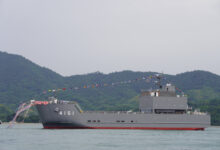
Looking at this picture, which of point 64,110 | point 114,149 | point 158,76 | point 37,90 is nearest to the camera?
point 114,149

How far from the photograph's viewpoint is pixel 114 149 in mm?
35031

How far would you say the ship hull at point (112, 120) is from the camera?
2169 inches

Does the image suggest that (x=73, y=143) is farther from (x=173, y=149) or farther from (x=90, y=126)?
(x=90, y=126)

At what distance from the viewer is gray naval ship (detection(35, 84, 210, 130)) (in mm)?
55219

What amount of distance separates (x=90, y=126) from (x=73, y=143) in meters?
18.1

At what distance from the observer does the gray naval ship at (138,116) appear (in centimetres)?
5522

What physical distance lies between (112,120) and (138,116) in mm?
3490

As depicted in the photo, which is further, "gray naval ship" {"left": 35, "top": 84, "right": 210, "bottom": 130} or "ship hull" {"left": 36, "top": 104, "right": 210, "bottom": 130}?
"gray naval ship" {"left": 35, "top": 84, "right": 210, "bottom": 130}

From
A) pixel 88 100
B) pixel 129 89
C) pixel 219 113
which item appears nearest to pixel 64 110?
pixel 219 113

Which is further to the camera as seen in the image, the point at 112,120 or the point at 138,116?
the point at 138,116

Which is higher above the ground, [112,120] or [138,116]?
[138,116]

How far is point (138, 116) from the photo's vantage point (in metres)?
57.8

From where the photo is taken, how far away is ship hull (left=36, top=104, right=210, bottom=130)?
5509 centimetres

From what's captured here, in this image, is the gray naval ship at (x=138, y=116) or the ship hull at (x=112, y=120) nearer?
the ship hull at (x=112, y=120)
